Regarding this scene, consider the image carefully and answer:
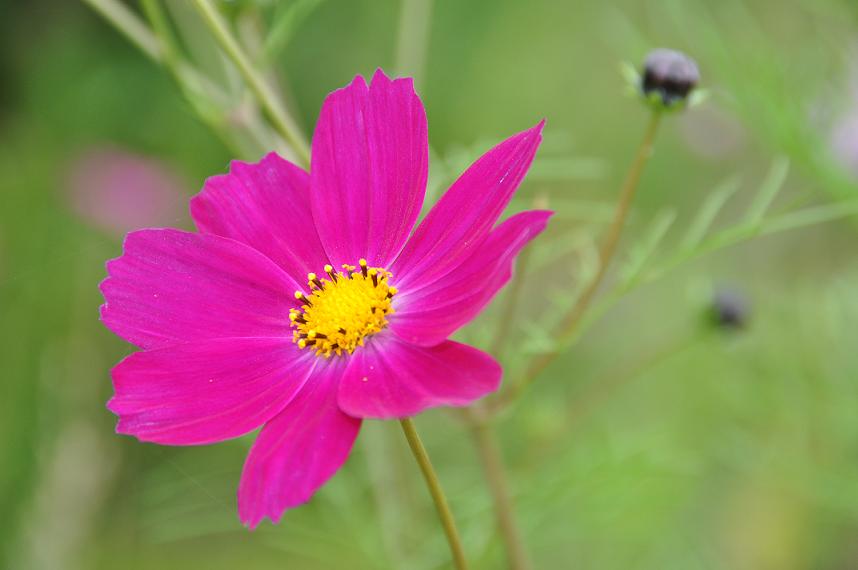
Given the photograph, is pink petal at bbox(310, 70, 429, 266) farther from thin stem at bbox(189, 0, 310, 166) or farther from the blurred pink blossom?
the blurred pink blossom

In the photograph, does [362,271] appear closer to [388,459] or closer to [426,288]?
[426,288]

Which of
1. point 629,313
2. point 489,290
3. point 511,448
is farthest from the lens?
point 629,313

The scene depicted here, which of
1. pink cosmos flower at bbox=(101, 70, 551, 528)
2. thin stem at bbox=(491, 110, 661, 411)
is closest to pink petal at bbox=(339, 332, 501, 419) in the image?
pink cosmos flower at bbox=(101, 70, 551, 528)

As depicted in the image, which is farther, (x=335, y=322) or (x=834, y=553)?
(x=834, y=553)

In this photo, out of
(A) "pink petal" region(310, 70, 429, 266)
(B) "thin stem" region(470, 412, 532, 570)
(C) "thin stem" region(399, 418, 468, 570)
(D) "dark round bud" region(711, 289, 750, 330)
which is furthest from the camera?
(D) "dark round bud" region(711, 289, 750, 330)

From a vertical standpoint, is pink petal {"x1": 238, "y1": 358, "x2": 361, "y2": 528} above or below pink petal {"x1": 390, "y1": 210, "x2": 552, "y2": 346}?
below

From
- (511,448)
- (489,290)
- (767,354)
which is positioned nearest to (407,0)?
(489,290)

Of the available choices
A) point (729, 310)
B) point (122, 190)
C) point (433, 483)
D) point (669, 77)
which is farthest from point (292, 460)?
point (122, 190)

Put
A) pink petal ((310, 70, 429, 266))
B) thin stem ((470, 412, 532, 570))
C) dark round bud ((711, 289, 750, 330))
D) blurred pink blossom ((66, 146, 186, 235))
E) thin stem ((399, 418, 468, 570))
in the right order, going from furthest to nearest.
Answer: blurred pink blossom ((66, 146, 186, 235)) < dark round bud ((711, 289, 750, 330)) < thin stem ((470, 412, 532, 570)) < pink petal ((310, 70, 429, 266)) < thin stem ((399, 418, 468, 570))
